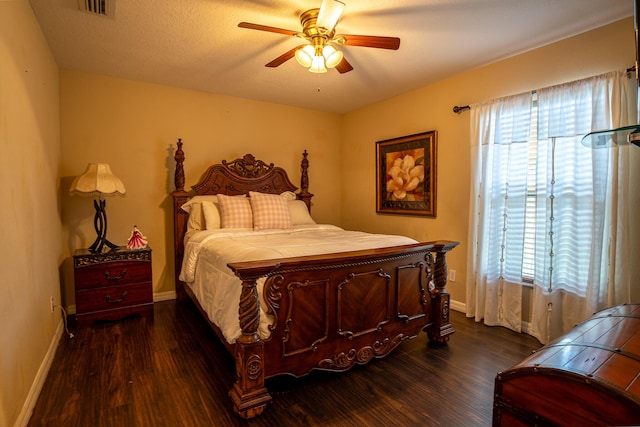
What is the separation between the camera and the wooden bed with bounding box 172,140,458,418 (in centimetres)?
177

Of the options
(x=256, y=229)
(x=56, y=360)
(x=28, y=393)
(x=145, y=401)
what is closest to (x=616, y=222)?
(x=256, y=229)

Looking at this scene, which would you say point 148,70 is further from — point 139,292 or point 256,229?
point 139,292

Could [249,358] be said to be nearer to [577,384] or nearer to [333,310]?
[333,310]

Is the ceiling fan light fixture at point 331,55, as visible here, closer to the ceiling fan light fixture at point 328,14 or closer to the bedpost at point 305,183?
the ceiling fan light fixture at point 328,14

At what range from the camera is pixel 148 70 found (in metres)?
3.25

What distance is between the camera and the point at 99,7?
2.16 m

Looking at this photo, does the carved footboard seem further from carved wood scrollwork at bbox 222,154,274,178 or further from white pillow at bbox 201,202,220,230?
carved wood scrollwork at bbox 222,154,274,178

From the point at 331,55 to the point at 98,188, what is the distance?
2.35m

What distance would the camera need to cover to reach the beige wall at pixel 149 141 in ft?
10.8

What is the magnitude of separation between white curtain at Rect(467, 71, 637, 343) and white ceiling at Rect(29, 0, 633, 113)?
0.49 m

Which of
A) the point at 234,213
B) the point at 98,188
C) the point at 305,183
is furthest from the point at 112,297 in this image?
the point at 305,183

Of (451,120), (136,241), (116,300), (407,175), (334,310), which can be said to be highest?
(451,120)

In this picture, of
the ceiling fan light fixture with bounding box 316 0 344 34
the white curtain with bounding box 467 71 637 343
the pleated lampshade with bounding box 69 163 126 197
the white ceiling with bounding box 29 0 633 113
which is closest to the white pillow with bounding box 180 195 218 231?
the pleated lampshade with bounding box 69 163 126 197

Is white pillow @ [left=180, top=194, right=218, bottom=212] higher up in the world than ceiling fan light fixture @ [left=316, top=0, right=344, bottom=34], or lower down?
lower down
